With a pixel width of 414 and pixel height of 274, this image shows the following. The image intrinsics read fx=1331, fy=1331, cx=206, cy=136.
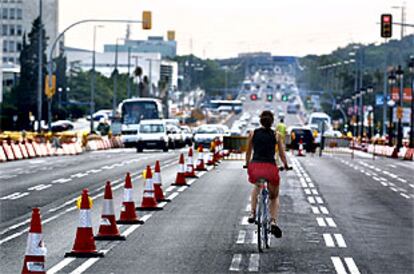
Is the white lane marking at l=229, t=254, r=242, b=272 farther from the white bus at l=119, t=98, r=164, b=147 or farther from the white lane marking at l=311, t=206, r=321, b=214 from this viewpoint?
the white bus at l=119, t=98, r=164, b=147

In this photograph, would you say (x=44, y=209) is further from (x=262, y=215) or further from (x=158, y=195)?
(x=262, y=215)

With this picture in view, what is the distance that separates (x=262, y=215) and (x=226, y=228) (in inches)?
142

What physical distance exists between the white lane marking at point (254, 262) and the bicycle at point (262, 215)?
41cm

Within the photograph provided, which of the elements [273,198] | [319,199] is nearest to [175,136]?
[319,199]

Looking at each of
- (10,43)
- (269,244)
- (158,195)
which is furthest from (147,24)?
(10,43)

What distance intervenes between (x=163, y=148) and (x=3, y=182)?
3833 cm

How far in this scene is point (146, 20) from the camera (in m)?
59.2

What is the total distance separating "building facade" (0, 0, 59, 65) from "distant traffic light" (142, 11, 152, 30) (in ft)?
177

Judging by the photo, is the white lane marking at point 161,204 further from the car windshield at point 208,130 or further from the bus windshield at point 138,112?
the bus windshield at point 138,112

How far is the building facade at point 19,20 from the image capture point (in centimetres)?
13862

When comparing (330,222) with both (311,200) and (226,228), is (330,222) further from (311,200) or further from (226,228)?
(311,200)

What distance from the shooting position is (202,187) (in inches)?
1272

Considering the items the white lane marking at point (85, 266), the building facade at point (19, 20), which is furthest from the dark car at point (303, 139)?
the white lane marking at point (85, 266)

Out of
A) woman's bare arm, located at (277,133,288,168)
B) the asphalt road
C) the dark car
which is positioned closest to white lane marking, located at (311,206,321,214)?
the asphalt road
